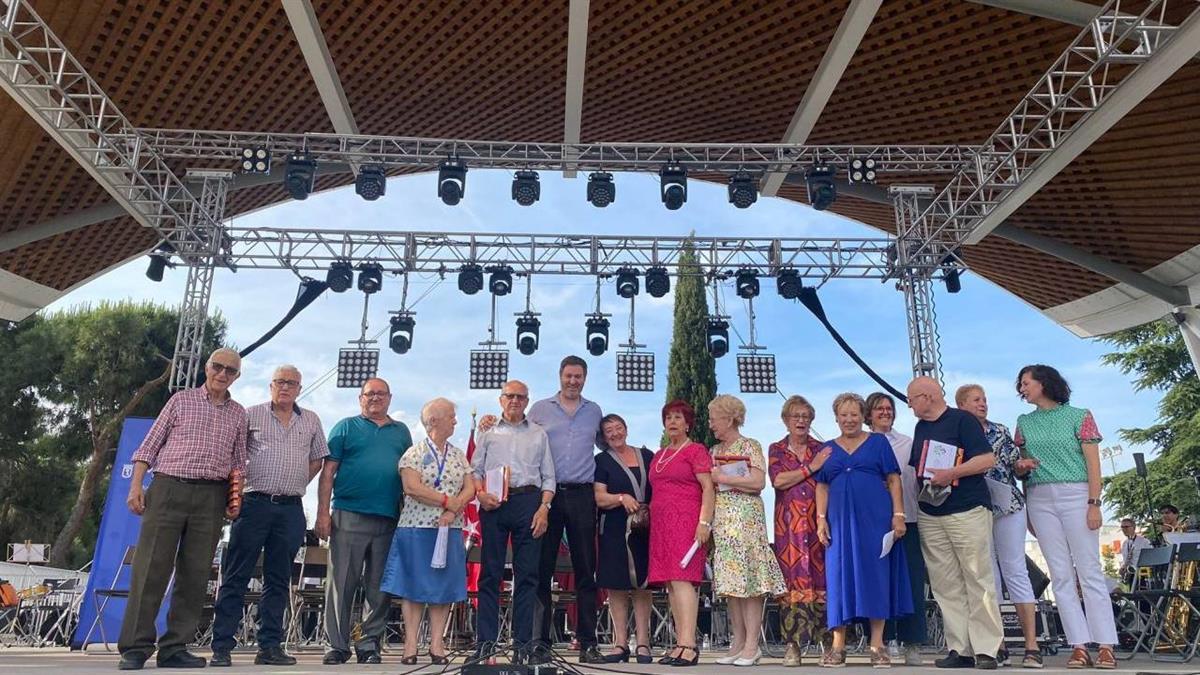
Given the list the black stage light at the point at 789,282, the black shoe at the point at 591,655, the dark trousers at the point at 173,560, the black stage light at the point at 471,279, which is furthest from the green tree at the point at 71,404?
the black shoe at the point at 591,655

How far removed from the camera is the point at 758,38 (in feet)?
26.3

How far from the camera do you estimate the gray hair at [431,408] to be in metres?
4.05

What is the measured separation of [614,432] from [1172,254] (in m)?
9.01

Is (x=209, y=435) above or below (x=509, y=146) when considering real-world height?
below

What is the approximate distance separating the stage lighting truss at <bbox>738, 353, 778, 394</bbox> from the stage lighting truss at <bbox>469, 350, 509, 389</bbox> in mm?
3240

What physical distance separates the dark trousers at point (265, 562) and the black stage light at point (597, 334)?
7.25 m

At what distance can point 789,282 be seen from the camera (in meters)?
9.80

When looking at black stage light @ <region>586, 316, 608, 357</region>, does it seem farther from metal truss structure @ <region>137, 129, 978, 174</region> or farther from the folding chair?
the folding chair

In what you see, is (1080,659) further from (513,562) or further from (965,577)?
(513,562)

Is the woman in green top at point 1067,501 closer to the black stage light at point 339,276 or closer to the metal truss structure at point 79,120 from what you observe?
the metal truss structure at point 79,120

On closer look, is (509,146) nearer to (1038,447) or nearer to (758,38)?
(758,38)

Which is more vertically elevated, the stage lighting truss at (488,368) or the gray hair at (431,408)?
the stage lighting truss at (488,368)

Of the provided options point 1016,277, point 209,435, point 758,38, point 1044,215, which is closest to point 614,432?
point 209,435

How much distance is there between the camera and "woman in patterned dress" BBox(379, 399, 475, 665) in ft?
12.7
